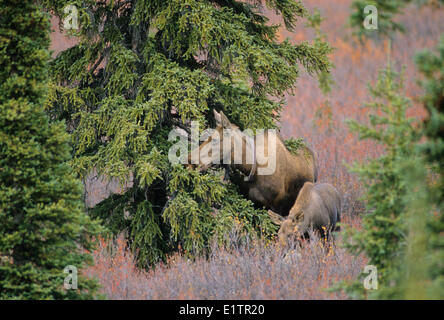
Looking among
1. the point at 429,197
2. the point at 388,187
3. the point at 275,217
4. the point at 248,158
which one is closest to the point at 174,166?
the point at 248,158

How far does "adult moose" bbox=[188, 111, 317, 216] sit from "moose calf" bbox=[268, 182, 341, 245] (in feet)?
1.08

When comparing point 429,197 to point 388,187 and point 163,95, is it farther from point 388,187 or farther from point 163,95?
point 163,95

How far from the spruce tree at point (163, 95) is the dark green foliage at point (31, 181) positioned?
1.64 metres

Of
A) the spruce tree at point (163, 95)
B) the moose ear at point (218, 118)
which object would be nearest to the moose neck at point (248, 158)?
the spruce tree at point (163, 95)

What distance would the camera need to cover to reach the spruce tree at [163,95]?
8734 millimetres

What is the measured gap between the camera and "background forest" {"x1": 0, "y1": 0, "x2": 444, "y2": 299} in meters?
6.29

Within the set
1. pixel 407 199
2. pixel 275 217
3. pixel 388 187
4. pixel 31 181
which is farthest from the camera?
pixel 275 217

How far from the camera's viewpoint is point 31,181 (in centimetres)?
676

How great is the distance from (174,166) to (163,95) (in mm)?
1078

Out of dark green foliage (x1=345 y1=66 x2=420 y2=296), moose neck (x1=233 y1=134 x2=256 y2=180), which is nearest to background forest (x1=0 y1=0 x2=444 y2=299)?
dark green foliage (x1=345 y1=66 x2=420 y2=296)

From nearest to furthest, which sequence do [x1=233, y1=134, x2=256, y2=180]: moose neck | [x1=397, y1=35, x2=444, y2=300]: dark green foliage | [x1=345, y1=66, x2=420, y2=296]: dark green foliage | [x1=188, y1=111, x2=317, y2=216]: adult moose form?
1. [x1=397, y1=35, x2=444, y2=300]: dark green foliage
2. [x1=345, y1=66, x2=420, y2=296]: dark green foliage
3. [x1=188, y1=111, x2=317, y2=216]: adult moose
4. [x1=233, y1=134, x2=256, y2=180]: moose neck

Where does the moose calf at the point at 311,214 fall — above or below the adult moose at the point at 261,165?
below

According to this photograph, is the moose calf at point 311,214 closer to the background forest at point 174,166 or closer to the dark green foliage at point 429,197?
the background forest at point 174,166

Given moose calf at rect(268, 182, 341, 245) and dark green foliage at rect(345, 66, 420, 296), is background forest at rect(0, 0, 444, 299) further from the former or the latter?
moose calf at rect(268, 182, 341, 245)
